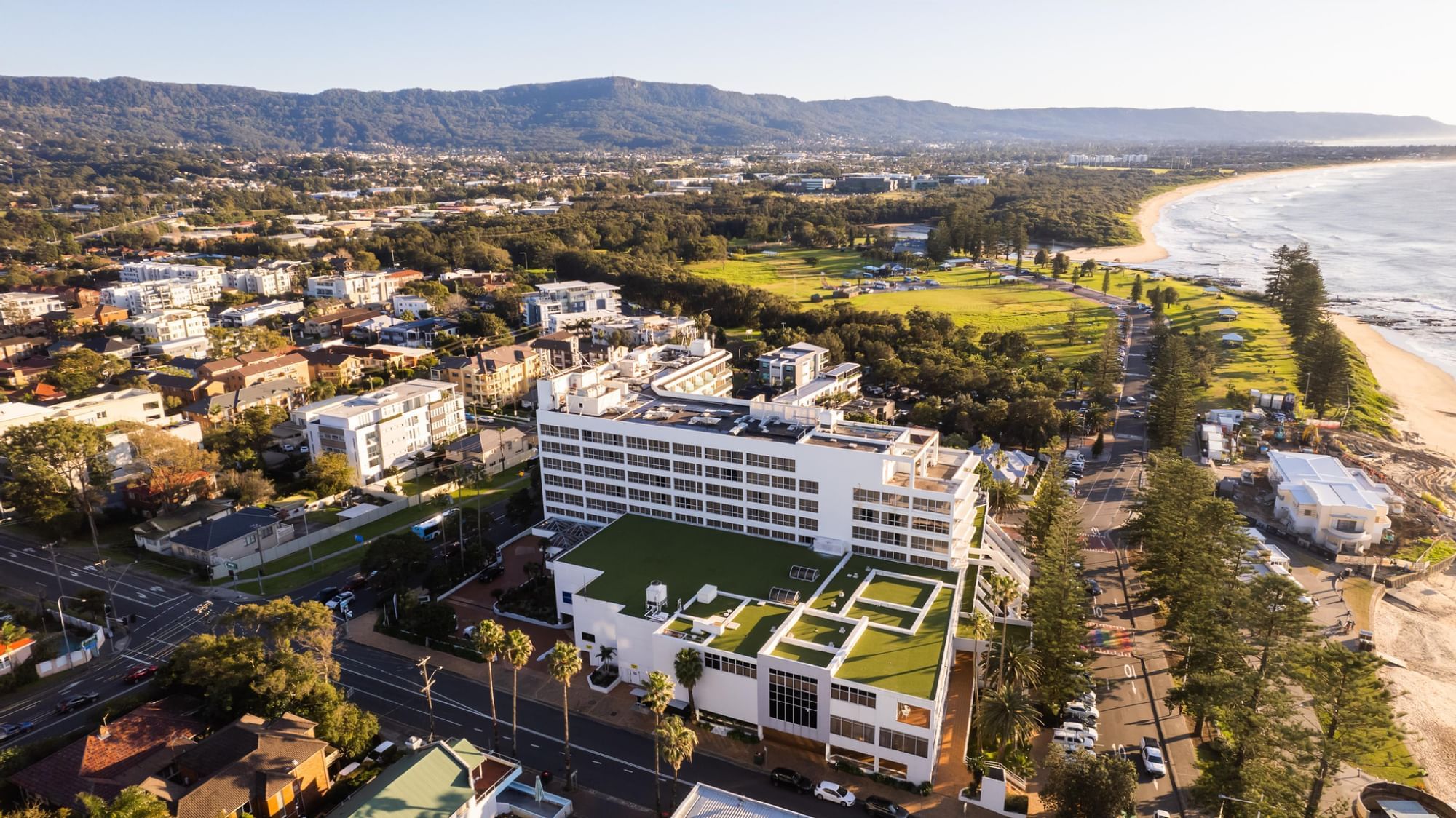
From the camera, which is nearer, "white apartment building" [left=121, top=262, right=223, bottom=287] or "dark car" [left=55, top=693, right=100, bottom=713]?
"dark car" [left=55, top=693, right=100, bottom=713]

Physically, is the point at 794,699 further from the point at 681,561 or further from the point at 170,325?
the point at 170,325

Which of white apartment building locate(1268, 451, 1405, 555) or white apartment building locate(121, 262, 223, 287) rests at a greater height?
white apartment building locate(121, 262, 223, 287)

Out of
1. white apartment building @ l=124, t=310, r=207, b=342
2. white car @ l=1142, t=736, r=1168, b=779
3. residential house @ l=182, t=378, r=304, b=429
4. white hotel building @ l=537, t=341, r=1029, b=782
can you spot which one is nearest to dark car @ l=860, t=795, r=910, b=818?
white hotel building @ l=537, t=341, r=1029, b=782

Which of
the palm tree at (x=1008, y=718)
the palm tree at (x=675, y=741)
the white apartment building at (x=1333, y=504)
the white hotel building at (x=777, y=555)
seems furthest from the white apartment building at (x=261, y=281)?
the white apartment building at (x=1333, y=504)

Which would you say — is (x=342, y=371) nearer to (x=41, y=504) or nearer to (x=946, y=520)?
(x=41, y=504)

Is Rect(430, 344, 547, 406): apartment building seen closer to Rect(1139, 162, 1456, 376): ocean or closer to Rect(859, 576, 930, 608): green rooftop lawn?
Rect(859, 576, 930, 608): green rooftop lawn

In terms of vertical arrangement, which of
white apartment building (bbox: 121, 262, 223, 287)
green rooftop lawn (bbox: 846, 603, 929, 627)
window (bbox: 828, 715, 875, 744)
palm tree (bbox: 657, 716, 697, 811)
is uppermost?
white apartment building (bbox: 121, 262, 223, 287)

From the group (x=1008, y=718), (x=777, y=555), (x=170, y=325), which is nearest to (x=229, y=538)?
(x=777, y=555)

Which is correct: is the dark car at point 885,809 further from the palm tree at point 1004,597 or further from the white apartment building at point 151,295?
the white apartment building at point 151,295
